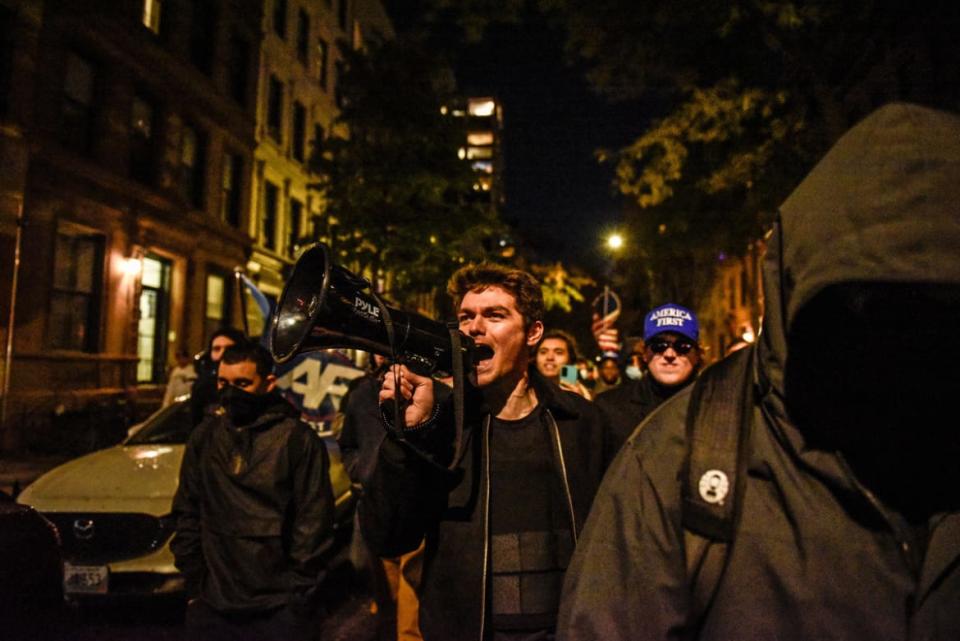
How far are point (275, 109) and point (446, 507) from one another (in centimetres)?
2194

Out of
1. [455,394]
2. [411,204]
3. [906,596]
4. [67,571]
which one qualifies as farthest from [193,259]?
[906,596]

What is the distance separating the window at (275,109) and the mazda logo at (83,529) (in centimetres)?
1817

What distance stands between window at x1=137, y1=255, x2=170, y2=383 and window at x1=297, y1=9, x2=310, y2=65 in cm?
1100

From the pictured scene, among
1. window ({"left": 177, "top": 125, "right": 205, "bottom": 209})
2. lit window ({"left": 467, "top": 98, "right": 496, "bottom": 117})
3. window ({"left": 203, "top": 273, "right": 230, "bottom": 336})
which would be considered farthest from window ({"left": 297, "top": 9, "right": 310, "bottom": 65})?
lit window ({"left": 467, "top": 98, "right": 496, "bottom": 117})

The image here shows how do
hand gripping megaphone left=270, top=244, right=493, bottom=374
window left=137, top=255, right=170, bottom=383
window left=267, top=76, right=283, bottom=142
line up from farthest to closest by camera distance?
1. window left=267, top=76, right=283, bottom=142
2. window left=137, top=255, right=170, bottom=383
3. hand gripping megaphone left=270, top=244, right=493, bottom=374

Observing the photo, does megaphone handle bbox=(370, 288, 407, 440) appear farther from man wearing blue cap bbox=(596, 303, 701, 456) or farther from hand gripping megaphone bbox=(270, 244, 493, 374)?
man wearing blue cap bbox=(596, 303, 701, 456)

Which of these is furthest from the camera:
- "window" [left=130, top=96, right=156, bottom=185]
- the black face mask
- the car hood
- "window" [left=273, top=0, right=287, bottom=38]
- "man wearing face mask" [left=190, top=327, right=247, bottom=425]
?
"window" [left=273, top=0, right=287, bottom=38]

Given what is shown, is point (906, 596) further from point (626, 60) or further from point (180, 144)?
point (180, 144)

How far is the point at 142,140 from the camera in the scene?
1498 cm

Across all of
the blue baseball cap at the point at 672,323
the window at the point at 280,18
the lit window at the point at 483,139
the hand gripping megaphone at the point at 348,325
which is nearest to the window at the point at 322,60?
the window at the point at 280,18

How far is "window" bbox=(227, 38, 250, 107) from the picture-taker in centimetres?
1861

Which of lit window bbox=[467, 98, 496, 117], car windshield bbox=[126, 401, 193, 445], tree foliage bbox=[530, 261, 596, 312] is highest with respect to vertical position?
lit window bbox=[467, 98, 496, 117]

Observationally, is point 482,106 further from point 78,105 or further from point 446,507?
point 446,507

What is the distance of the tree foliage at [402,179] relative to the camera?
15594 millimetres
